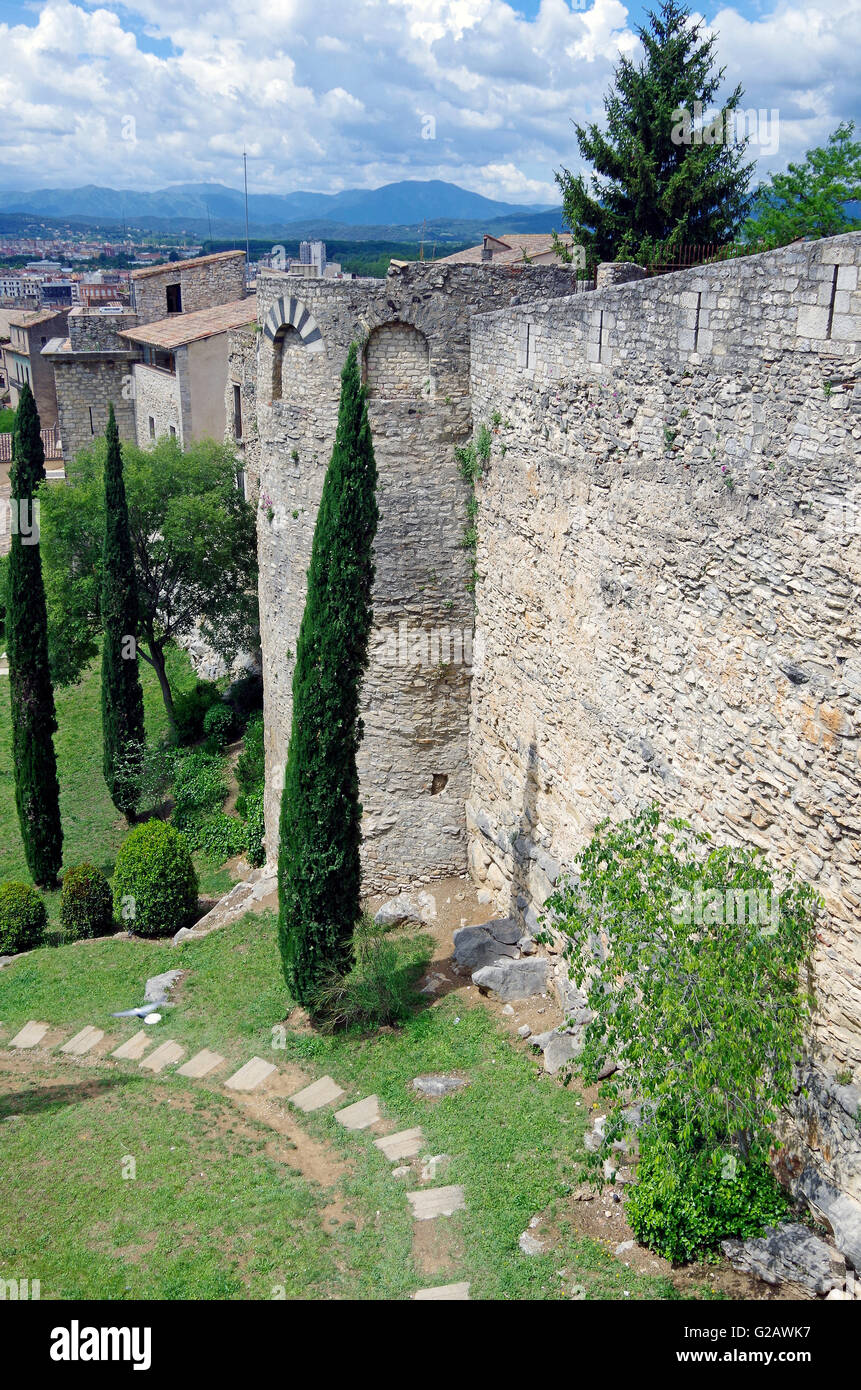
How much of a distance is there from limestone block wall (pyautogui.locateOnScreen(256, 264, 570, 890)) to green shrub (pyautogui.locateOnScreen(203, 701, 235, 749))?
9.97 meters

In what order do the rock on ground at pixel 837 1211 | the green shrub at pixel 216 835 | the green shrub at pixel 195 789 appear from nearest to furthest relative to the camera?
1. the rock on ground at pixel 837 1211
2. the green shrub at pixel 216 835
3. the green shrub at pixel 195 789

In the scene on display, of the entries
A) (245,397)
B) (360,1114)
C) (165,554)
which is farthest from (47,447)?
(360,1114)

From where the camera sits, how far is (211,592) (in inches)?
1064

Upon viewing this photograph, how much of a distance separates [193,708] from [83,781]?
3272 mm

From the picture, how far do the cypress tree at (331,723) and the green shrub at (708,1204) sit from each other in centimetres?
570

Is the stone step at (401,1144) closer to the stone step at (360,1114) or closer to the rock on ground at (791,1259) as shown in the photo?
the stone step at (360,1114)

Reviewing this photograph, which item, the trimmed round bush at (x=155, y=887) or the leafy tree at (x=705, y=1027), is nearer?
the leafy tree at (x=705, y=1027)

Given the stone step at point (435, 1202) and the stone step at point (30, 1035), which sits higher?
the stone step at point (435, 1202)

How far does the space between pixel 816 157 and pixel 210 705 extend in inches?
797

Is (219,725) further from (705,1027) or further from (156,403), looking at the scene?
(705,1027)

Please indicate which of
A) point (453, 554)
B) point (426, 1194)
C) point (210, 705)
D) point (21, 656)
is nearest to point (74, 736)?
point (210, 705)

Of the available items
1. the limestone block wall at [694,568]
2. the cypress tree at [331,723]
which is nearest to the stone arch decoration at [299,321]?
the cypress tree at [331,723]

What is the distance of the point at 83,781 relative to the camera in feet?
86.7

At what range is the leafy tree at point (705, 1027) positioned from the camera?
25.1 ft
